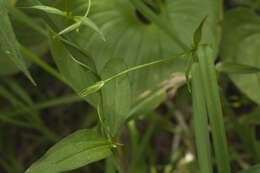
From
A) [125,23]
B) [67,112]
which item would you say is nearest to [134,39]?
[125,23]

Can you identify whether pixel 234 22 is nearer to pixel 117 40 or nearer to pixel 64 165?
pixel 117 40

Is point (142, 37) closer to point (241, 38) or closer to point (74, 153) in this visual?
point (241, 38)

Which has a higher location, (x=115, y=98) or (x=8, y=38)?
(x=8, y=38)

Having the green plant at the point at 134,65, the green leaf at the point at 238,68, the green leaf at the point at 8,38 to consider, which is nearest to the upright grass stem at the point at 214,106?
the green plant at the point at 134,65

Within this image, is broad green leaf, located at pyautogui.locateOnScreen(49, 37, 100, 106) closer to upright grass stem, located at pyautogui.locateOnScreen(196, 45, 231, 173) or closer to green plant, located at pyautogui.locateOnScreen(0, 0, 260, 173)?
green plant, located at pyautogui.locateOnScreen(0, 0, 260, 173)

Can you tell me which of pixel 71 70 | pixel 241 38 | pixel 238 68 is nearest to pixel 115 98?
pixel 71 70

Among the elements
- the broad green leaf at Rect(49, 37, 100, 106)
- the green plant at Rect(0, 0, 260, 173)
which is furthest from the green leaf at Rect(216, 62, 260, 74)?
the broad green leaf at Rect(49, 37, 100, 106)

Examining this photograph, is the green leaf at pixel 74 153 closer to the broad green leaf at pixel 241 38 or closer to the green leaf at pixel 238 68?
the green leaf at pixel 238 68
